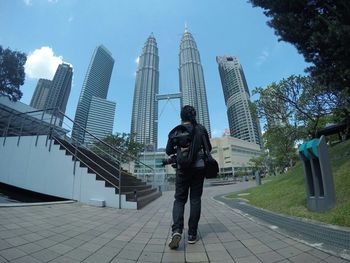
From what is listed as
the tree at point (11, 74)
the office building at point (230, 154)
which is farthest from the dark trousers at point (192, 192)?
the office building at point (230, 154)

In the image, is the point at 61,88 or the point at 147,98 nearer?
the point at 61,88

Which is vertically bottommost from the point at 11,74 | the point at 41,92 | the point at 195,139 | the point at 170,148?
the point at 170,148

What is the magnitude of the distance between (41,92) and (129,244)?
5811cm

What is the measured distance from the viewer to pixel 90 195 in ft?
20.4

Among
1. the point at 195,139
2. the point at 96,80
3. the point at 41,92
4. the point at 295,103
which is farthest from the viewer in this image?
the point at 96,80

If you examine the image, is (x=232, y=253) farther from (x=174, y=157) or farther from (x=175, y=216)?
(x=174, y=157)

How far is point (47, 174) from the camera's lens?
6.89 meters

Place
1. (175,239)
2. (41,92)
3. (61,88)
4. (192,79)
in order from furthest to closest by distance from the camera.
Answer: (192,79), (61,88), (41,92), (175,239)

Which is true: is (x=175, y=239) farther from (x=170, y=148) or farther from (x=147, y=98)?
(x=147, y=98)

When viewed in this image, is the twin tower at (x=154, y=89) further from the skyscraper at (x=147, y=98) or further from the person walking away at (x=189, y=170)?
the person walking away at (x=189, y=170)

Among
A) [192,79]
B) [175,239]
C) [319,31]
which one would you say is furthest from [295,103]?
[192,79]

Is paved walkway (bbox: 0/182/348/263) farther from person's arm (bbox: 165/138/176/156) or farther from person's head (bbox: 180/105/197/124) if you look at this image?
person's head (bbox: 180/105/197/124)

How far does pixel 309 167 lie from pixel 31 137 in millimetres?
8688

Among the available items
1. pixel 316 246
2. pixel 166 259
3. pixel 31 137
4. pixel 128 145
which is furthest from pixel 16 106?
pixel 316 246
